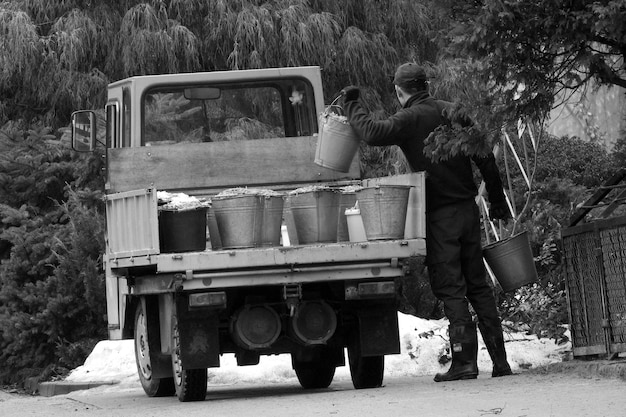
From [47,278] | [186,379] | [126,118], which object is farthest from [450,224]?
[47,278]

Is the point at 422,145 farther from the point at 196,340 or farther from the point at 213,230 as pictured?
the point at 196,340

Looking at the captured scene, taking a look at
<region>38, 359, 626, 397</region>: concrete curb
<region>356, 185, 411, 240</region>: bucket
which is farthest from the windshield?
<region>38, 359, 626, 397</region>: concrete curb

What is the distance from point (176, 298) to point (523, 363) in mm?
3837

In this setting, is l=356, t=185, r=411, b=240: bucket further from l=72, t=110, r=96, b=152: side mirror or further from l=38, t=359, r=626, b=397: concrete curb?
l=72, t=110, r=96, b=152: side mirror

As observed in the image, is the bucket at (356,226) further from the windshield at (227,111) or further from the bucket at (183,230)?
the windshield at (227,111)

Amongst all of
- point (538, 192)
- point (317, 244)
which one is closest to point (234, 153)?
point (317, 244)

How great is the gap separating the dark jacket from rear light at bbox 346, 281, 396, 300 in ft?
2.98

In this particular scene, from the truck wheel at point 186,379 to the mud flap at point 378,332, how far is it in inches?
46.5

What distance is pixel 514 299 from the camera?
44.7 ft

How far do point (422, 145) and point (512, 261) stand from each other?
1.16 m

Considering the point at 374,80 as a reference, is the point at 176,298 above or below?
below

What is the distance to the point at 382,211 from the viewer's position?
927cm

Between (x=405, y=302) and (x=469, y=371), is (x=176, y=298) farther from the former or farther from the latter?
(x=405, y=302)

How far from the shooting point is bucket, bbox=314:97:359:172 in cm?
988
